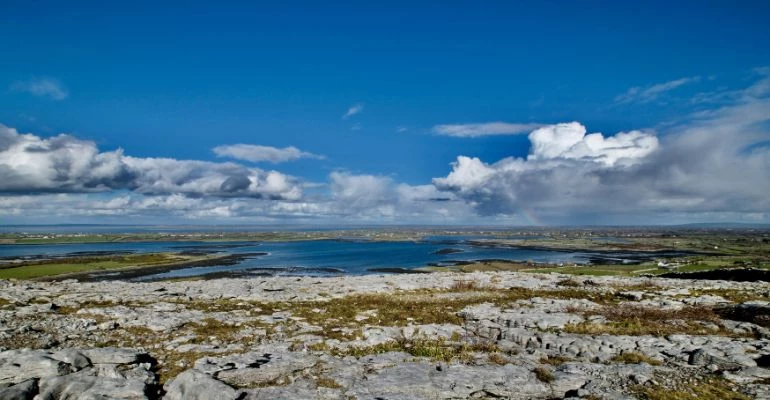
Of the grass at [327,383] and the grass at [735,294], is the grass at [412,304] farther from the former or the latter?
the grass at [735,294]

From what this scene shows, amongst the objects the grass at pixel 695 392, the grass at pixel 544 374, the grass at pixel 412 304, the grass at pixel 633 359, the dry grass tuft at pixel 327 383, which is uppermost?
the dry grass tuft at pixel 327 383

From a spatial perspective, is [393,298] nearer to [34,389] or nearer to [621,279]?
[34,389]

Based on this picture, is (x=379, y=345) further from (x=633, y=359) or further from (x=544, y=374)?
(x=633, y=359)

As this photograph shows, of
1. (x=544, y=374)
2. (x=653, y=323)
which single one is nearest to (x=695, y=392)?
(x=544, y=374)

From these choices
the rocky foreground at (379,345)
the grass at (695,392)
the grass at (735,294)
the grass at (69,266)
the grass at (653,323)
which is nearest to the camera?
the grass at (695,392)

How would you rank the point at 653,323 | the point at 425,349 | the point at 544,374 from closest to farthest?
1. the point at 544,374
2. the point at 425,349
3. the point at 653,323

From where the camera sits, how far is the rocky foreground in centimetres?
1310

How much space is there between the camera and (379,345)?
18.6 m

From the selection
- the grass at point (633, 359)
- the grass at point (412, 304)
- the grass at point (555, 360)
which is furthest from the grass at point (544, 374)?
the grass at point (412, 304)

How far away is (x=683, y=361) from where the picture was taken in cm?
1611

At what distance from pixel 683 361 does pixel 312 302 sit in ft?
74.0

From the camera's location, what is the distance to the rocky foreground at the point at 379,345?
13102mm

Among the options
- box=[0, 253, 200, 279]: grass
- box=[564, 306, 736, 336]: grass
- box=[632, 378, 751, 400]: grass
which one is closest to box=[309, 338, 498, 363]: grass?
box=[632, 378, 751, 400]: grass

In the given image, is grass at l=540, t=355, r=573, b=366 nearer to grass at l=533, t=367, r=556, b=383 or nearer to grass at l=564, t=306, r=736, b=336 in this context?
grass at l=533, t=367, r=556, b=383
